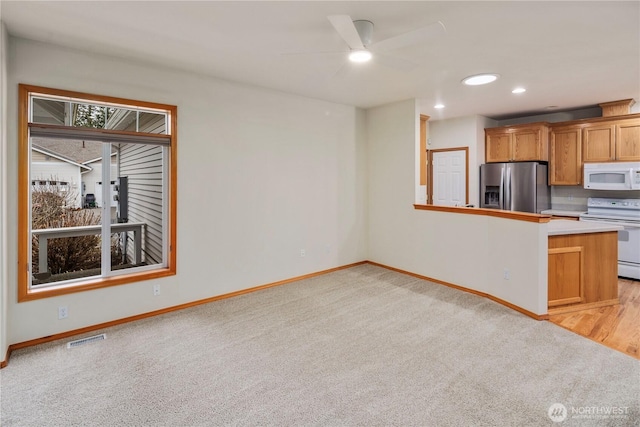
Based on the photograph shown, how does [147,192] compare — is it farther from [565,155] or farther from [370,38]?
[565,155]

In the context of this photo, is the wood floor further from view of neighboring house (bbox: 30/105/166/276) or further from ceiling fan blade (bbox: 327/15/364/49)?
view of neighboring house (bbox: 30/105/166/276)

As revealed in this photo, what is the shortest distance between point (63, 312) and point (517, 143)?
6.68 metres

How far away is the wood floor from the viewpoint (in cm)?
A: 294

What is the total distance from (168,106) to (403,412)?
355 cm

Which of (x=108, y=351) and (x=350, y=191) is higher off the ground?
(x=350, y=191)

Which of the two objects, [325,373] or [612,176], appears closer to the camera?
[325,373]

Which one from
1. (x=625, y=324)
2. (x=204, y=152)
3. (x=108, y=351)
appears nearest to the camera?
(x=108, y=351)

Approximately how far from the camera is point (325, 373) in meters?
2.51

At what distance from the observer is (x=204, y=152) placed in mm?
3857

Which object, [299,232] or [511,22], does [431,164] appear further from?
[511,22]

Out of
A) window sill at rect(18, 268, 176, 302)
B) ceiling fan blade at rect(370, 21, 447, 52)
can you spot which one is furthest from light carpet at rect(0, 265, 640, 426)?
ceiling fan blade at rect(370, 21, 447, 52)

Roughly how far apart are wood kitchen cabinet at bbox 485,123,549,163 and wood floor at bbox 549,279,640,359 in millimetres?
2558

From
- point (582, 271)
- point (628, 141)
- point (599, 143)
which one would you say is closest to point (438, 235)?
point (582, 271)

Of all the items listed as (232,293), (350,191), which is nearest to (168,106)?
(232,293)
